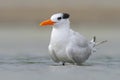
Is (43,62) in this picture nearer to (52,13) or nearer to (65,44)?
(65,44)

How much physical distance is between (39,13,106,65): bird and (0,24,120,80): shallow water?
0.55 feet

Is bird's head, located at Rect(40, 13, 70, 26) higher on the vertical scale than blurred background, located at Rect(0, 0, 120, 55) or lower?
lower

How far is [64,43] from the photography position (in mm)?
18422

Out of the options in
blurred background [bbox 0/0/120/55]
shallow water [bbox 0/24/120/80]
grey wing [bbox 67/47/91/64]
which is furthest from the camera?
blurred background [bbox 0/0/120/55]

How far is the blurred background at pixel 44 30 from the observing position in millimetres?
18562

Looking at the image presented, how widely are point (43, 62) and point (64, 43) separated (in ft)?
3.29

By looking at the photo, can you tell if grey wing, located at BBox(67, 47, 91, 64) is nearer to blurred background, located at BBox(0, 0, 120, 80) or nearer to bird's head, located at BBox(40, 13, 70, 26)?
blurred background, located at BBox(0, 0, 120, 80)

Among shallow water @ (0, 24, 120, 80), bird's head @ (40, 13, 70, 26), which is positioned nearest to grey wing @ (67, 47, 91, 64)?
shallow water @ (0, 24, 120, 80)

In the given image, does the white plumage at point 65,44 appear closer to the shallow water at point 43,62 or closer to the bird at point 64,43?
the bird at point 64,43

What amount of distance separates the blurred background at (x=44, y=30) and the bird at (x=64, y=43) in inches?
16.2

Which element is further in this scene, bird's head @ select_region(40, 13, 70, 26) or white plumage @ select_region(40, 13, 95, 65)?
bird's head @ select_region(40, 13, 70, 26)

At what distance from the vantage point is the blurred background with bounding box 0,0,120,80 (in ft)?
60.9

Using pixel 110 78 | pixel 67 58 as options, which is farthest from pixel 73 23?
pixel 110 78

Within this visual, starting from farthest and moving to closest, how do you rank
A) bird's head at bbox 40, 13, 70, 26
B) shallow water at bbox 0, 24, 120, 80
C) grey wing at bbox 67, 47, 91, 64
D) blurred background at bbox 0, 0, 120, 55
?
blurred background at bbox 0, 0, 120, 55, bird's head at bbox 40, 13, 70, 26, grey wing at bbox 67, 47, 91, 64, shallow water at bbox 0, 24, 120, 80
